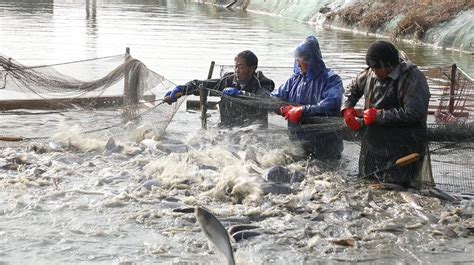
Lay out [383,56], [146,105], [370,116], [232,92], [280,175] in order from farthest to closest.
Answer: [146,105], [232,92], [280,175], [370,116], [383,56]

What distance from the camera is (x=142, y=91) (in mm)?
10469

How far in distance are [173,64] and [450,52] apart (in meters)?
10.3

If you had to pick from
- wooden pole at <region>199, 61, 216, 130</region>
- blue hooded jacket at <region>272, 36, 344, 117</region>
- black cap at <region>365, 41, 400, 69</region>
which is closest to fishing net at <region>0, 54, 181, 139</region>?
wooden pole at <region>199, 61, 216, 130</region>

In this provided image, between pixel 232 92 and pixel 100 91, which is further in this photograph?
pixel 100 91

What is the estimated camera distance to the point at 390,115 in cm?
736

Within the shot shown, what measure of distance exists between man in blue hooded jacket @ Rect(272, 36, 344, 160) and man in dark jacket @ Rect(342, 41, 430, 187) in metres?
0.55

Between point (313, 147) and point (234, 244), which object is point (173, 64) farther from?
point (234, 244)

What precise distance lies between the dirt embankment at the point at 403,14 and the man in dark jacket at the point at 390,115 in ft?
67.5

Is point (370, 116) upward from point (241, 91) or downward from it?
upward

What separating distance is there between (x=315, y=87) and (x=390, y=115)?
1.57 meters

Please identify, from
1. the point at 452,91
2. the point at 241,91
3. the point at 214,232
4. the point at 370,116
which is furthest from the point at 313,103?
the point at 214,232

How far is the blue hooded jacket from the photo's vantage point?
837 cm

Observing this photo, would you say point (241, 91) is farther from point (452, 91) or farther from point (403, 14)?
point (403, 14)

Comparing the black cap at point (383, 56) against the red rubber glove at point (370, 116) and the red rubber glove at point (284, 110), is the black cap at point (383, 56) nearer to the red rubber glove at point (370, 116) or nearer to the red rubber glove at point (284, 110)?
the red rubber glove at point (370, 116)
